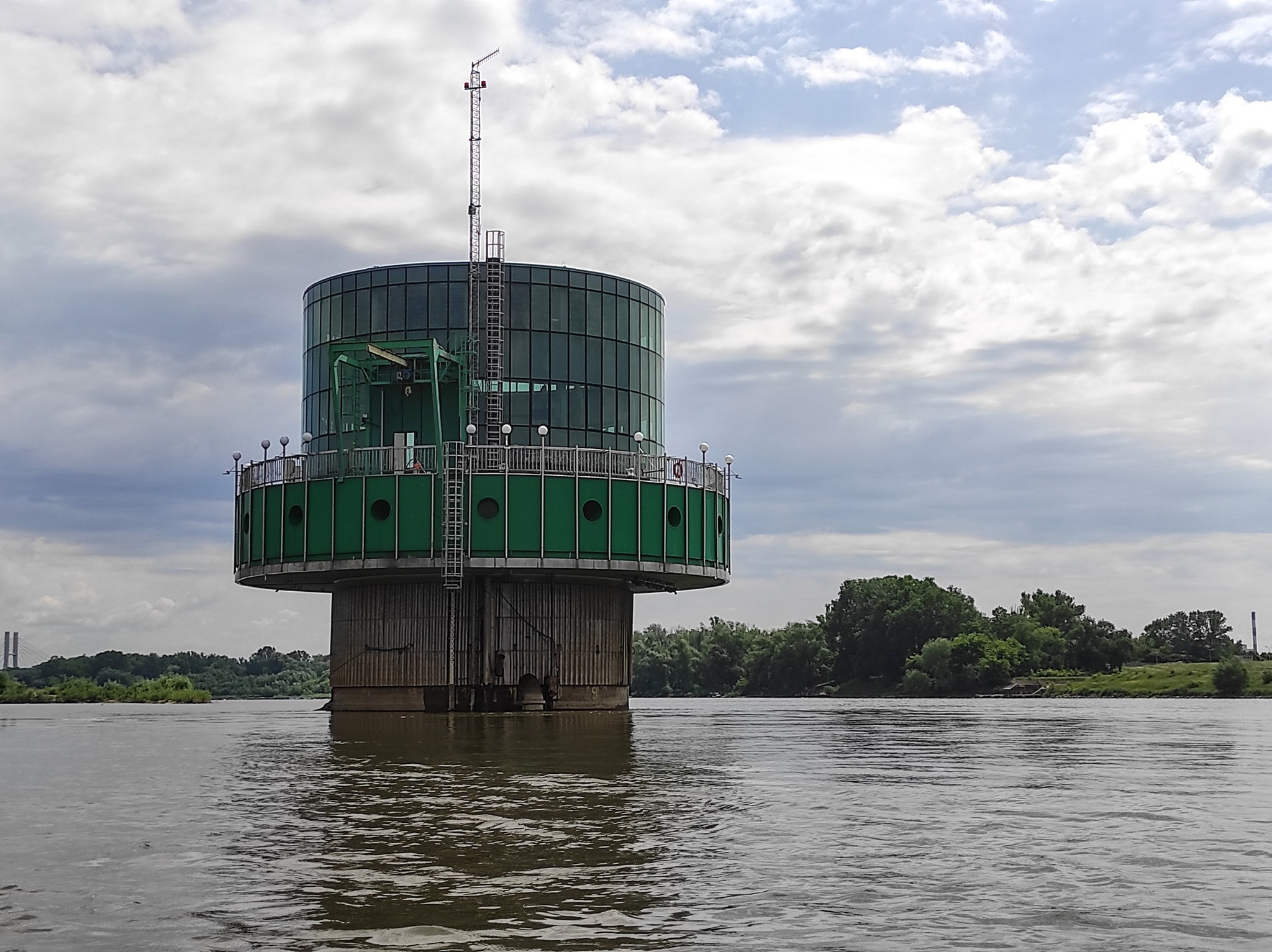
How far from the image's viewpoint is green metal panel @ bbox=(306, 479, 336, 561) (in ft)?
190

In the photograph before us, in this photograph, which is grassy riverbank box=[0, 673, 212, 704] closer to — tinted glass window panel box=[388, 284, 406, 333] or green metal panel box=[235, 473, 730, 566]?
tinted glass window panel box=[388, 284, 406, 333]

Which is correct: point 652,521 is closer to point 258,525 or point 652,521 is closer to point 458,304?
point 458,304

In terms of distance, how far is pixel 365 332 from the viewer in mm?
66250

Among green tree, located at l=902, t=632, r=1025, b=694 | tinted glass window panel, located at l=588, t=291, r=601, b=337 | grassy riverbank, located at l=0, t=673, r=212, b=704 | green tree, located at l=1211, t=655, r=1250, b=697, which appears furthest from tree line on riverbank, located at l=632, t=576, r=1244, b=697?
tinted glass window panel, located at l=588, t=291, r=601, b=337

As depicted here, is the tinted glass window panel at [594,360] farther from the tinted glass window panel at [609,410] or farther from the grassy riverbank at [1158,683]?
the grassy riverbank at [1158,683]

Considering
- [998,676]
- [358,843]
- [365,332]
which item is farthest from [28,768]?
[998,676]

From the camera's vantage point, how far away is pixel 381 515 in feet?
189

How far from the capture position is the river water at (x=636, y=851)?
423 inches

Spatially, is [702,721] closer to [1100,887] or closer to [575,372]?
[575,372]

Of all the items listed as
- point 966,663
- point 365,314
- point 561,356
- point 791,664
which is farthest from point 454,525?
point 791,664

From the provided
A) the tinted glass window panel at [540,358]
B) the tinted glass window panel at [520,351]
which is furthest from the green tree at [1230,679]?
the tinted glass window panel at [520,351]

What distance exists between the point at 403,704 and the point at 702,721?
1282cm

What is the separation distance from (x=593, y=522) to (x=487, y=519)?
410 cm

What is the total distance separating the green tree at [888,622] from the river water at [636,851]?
496 ft
